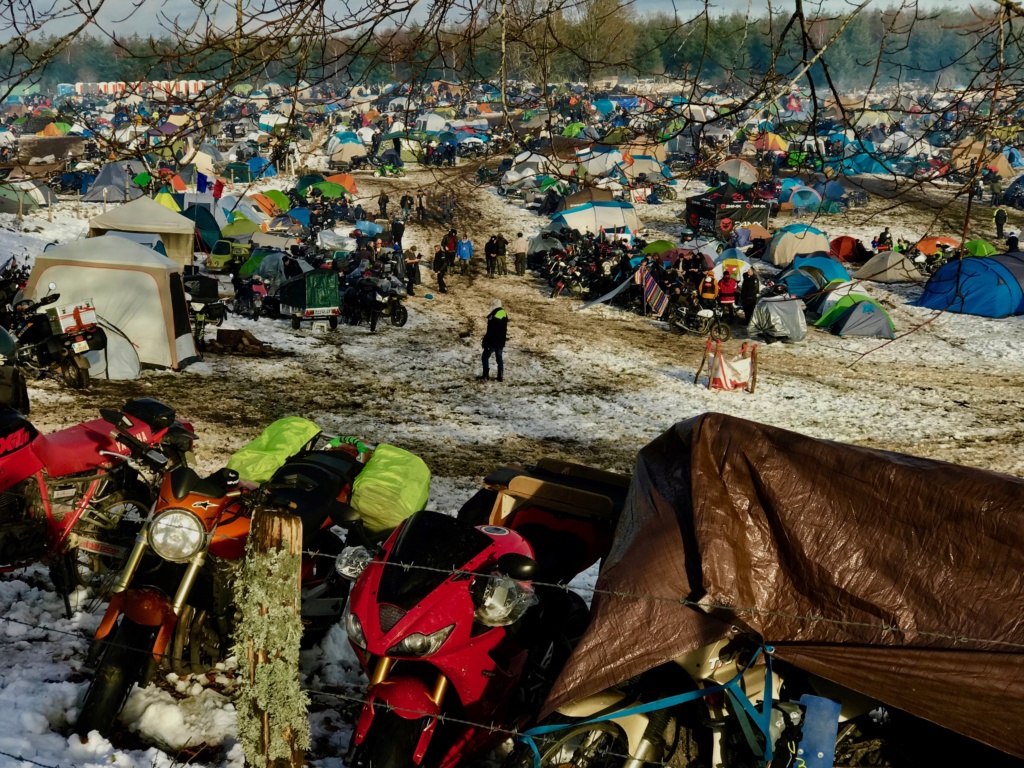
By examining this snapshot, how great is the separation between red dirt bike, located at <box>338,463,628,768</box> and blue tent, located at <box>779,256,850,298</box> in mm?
19470

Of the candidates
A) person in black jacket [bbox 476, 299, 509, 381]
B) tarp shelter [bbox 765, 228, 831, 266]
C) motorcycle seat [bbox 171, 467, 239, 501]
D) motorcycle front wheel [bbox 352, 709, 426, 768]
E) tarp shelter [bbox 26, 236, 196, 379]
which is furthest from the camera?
tarp shelter [bbox 765, 228, 831, 266]

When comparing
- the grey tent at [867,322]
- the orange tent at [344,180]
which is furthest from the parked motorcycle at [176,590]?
the orange tent at [344,180]

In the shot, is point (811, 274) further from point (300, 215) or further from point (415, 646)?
point (415, 646)

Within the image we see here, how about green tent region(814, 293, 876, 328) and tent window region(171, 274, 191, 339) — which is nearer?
tent window region(171, 274, 191, 339)

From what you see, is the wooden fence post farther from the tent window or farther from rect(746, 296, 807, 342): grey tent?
rect(746, 296, 807, 342): grey tent

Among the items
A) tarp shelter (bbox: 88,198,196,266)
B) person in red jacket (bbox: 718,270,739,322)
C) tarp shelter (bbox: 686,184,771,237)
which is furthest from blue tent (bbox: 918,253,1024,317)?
tarp shelter (bbox: 88,198,196,266)

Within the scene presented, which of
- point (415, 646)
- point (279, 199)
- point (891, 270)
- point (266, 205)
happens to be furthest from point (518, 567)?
point (279, 199)

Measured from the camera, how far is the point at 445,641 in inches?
144

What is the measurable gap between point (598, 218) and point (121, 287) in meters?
20.2

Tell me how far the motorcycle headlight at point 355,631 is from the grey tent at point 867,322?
18.1 m

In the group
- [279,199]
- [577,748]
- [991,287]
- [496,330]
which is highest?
[279,199]

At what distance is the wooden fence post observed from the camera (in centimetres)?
323

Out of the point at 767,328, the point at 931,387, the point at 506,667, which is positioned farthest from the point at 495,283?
the point at 506,667

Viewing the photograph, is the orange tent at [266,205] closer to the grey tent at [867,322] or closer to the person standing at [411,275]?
the person standing at [411,275]
